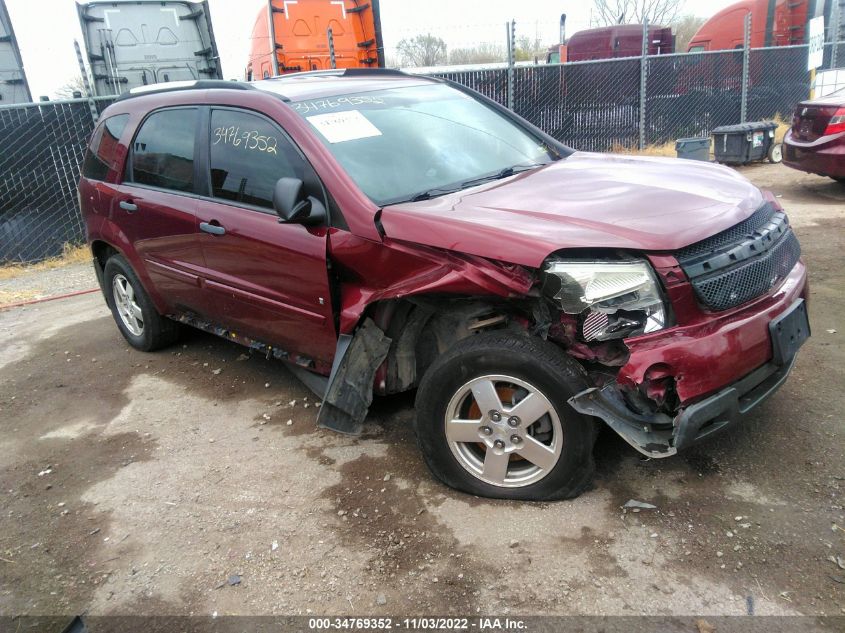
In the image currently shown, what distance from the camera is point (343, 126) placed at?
3.51m

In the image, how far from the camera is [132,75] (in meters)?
10.7

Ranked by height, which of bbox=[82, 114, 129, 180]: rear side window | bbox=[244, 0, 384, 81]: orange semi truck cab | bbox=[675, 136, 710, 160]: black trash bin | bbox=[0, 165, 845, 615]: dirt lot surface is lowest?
bbox=[0, 165, 845, 615]: dirt lot surface

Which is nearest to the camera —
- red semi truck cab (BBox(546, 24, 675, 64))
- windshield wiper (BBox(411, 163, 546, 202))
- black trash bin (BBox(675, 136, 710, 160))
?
windshield wiper (BBox(411, 163, 546, 202))

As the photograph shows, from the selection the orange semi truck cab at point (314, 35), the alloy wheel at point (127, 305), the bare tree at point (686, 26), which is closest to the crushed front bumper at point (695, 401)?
the alloy wheel at point (127, 305)

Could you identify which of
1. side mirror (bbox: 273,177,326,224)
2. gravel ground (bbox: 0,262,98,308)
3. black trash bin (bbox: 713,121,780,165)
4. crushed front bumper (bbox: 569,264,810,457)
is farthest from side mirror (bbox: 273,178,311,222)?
black trash bin (bbox: 713,121,780,165)

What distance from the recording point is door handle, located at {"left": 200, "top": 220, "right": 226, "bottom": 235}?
3814 millimetres

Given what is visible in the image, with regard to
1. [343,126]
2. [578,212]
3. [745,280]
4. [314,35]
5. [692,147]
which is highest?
[314,35]

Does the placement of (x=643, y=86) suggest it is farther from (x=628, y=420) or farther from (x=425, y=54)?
(x=425, y=54)

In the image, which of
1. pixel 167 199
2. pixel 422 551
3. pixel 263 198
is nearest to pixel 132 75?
pixel 167 199

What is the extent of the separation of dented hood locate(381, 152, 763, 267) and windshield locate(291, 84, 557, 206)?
216 mm

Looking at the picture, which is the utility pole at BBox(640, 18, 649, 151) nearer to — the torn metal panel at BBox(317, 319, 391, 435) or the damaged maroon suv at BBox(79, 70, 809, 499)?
the damaged maroon suv at BBox(79, 70, 809, 499)

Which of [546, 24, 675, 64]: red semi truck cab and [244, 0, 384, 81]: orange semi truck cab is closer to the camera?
[244, 0, 384, 81]: orange semi truck cab

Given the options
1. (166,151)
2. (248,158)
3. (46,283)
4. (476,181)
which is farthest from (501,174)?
(46,283)

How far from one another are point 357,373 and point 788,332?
195 centimetres
